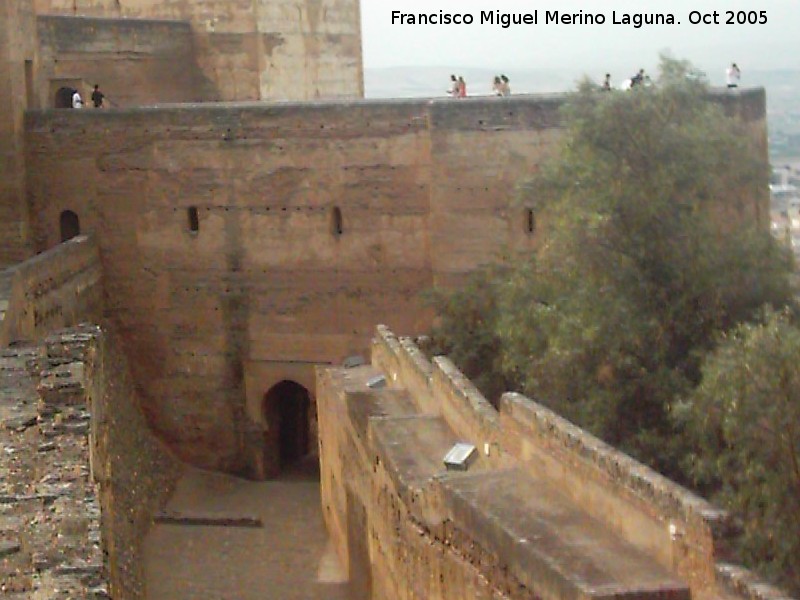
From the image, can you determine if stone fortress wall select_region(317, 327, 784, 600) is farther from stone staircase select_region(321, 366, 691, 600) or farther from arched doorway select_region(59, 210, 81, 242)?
arched doorway select_region(59, 210, 81, 242)

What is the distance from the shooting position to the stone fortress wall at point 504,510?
8023mm

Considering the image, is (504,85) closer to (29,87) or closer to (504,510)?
(29,87)

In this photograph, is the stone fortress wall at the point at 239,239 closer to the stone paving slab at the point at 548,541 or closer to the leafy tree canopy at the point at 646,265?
the leafy tree canopy at the point at 646,265

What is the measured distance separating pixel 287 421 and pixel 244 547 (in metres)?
4.25

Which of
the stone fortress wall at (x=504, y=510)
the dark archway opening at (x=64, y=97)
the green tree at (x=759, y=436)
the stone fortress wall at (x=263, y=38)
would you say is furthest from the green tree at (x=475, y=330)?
the stone fortress wall at (x=263, y=38)

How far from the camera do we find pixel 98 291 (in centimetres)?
1970

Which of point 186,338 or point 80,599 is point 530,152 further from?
point 80,599

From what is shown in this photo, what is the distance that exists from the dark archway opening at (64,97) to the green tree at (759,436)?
1355 centimetres

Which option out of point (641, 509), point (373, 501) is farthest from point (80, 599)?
point (373, 501)

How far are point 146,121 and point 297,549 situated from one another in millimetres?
5911

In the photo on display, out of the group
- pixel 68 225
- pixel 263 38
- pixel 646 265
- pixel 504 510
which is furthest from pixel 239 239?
pixel 504 510

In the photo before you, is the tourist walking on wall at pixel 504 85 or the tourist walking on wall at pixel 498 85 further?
the tourist walking on wall at pixel 498 85

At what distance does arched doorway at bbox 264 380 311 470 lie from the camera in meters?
20.0

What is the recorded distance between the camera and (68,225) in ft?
66.4
